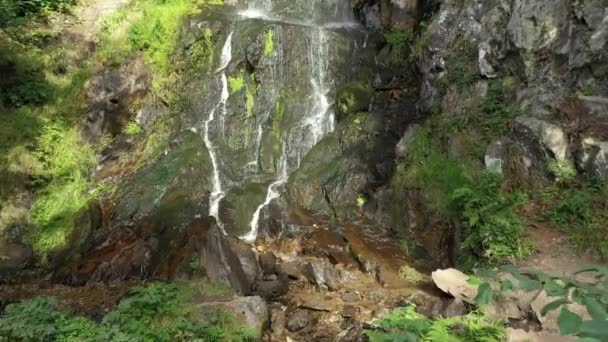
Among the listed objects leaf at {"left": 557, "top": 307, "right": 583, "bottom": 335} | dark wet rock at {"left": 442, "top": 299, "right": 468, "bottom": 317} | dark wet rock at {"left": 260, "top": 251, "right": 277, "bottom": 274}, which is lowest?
dark wet rock at {"left": 442, "top": 299, "right": 468, "bottom": 317}

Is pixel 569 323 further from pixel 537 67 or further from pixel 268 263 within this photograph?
pixel 537 67

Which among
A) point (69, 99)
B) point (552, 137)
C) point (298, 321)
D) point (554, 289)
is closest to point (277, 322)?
point (298, 321)

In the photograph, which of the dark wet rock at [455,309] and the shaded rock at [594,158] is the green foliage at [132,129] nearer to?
the dark wet rock at [455,309]

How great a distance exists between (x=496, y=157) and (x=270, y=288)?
5267 mm

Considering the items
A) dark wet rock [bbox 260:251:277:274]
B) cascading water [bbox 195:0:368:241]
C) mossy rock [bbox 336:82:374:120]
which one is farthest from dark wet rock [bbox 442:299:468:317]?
mossy rock [bbox 336:82:374:120]

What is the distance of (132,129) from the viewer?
13164 millimetres

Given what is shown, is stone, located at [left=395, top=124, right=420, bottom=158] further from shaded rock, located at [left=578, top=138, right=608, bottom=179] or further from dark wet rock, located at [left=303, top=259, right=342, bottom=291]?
shaded rock, located at [left=578, top=138, right=608, bottom=179]

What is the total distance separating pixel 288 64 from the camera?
1344 cm

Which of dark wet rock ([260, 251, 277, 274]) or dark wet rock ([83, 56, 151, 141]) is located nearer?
dark wet rock ([260, 251, 277, 274])

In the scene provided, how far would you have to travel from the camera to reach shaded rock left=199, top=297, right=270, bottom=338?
7043mm

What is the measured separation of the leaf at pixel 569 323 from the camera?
129 centimetres

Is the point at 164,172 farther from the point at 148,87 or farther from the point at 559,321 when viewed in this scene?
the point at 559,321

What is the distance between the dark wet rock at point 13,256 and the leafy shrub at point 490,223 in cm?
958

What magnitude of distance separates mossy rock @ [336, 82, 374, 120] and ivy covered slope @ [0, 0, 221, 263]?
4515 mm
